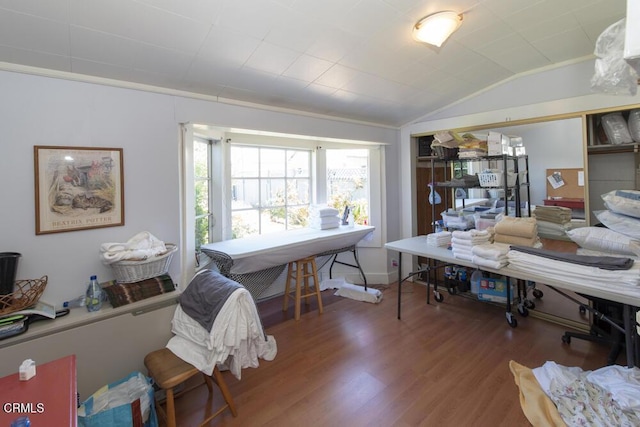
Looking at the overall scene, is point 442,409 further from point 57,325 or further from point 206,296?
point 57,325

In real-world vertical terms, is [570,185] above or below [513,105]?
below

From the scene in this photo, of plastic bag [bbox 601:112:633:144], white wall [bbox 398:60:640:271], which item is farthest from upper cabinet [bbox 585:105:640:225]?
white wall [bbox 398:60:640:271]

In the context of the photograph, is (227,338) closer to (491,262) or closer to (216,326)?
(216,326)

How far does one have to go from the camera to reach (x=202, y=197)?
9.35 ft

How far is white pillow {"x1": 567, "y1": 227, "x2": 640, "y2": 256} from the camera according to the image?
6.04 ft

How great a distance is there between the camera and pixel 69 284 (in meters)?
1.83

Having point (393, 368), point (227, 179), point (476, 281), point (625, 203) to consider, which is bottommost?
point (393, 368)

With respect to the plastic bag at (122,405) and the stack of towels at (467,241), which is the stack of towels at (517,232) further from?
the plastic bag at (122,405)

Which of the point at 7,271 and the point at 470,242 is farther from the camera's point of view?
the point at 470,242

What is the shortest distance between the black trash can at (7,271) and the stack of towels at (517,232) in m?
3.06

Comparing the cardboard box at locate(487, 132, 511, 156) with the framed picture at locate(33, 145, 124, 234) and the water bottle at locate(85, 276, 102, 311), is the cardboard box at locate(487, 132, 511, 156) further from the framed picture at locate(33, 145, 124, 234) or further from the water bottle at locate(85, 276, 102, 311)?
the water bottle at locate(85, 276, 102, 311)

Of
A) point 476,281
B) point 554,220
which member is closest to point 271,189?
point 476,281

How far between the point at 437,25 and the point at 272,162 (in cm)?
208

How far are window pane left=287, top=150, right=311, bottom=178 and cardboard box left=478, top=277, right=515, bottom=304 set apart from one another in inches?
88.5
